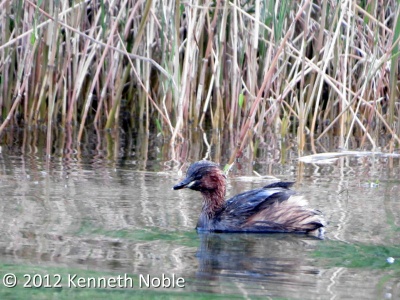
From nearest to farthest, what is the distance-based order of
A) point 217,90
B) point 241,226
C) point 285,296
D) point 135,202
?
point 285,296 → point 241,226 → point 135,202 → point 217,90

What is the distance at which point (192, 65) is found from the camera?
787 cm

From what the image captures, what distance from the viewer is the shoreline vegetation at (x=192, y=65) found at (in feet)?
24.2

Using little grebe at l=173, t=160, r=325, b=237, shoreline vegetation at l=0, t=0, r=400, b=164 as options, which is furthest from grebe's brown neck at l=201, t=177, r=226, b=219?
shoreline vegetation at l=0, t=0, r=400, b=164

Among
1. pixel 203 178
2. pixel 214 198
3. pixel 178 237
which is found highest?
pixel 203 178

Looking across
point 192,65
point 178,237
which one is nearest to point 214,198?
point 178,237

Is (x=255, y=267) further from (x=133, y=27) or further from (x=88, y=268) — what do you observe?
(x=133, y=27)

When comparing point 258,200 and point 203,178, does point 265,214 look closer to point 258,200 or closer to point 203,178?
point 258,200

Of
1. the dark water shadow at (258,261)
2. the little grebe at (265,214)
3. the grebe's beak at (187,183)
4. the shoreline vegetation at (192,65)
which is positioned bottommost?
the dark water shadow at (258,261)

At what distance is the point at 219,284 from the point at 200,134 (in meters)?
5.01

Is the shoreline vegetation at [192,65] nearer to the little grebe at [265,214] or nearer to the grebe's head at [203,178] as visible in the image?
the grebe's head at [203,178]

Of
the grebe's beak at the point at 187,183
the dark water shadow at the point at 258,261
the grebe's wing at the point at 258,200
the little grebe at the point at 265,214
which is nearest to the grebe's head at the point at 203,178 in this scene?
the grebe's beak at the point at 187,183

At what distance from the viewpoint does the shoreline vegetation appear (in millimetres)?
7367

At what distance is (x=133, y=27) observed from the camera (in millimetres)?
8828

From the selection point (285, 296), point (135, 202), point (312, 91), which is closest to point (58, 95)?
point (312, 91)
